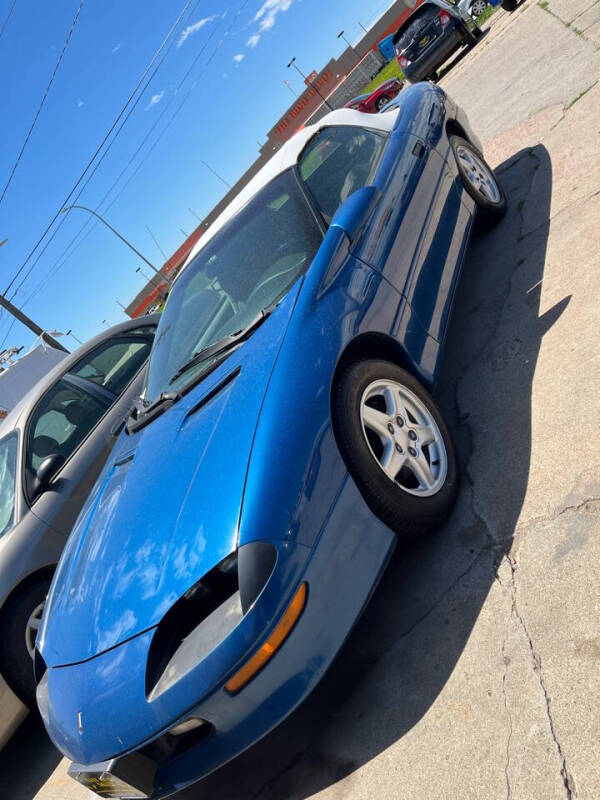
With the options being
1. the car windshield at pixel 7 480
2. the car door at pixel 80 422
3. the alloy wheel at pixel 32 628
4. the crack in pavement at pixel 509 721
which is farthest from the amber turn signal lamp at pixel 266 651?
the car windshield at pixel 7 480

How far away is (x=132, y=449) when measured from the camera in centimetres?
321

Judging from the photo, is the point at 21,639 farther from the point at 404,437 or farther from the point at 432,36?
the point at 432,36

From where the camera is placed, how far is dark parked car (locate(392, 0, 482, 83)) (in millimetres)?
13508

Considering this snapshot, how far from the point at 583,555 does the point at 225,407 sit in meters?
1.39

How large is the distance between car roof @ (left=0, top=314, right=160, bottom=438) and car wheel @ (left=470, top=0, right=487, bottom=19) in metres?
14.2

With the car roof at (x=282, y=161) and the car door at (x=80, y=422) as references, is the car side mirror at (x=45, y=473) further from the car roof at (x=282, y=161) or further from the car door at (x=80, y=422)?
the car roof at (x=282, y=161)

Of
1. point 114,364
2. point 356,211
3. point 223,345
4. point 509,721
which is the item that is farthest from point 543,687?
point 114,364

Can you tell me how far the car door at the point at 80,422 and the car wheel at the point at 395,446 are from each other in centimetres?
179

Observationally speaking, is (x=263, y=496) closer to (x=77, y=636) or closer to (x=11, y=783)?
(x=77, y=636)

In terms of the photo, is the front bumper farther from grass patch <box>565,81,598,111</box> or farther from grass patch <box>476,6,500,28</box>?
grass patch <box>476,6,500,28</box>

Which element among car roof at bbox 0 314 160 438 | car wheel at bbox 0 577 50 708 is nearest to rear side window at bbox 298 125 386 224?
car roof at bbox 0 314 160 438

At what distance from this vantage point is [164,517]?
241 cm

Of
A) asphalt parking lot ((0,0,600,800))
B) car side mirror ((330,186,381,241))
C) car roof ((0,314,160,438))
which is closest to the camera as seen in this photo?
asphalt parking lot ((0,0,600,800))

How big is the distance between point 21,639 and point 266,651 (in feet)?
8.53
